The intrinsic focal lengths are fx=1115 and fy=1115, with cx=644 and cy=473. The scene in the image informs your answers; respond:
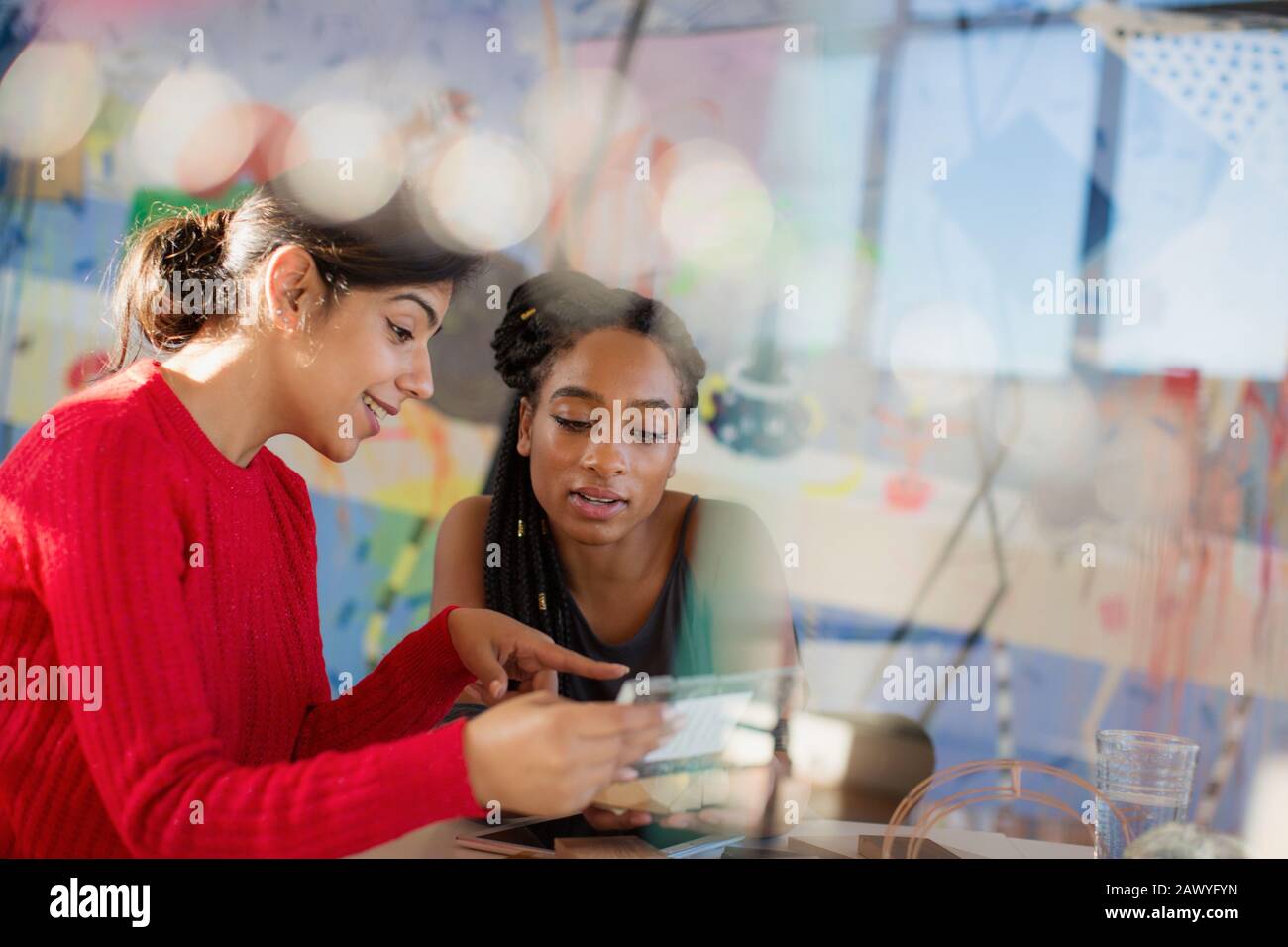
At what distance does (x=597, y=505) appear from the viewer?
1806mm

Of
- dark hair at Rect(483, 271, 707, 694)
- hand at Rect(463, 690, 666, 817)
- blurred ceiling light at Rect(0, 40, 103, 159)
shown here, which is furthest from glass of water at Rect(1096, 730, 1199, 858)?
blurred ceiling light at Rect(0, 40, 103, 159)

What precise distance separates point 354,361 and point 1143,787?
3.13 ft

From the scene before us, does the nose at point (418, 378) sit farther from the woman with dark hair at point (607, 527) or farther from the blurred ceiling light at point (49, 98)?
the blurred ceiling light at point (49, 98)

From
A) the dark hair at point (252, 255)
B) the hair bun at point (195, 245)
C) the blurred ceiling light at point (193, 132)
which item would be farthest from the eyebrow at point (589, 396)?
the blurred ceiling light at point (193, 132)

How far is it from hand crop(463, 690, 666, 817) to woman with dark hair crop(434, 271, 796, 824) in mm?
851

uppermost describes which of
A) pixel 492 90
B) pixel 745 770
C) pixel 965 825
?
pixel 492 90

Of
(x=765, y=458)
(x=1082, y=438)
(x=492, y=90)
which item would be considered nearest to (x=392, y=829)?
(x=765, y=458)

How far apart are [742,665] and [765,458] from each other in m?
0.47

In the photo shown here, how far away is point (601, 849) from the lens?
1.15 metres

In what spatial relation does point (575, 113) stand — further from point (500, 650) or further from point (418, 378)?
point (500, 650)

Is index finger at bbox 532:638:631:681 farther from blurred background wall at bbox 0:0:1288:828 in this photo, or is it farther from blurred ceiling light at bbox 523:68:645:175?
blurred ceiling light at bbox 523:68:645:175

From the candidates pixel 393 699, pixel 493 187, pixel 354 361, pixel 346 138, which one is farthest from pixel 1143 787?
pixel 346 138

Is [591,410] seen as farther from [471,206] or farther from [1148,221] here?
[1148,221]

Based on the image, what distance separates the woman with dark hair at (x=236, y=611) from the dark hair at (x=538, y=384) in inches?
17.1
